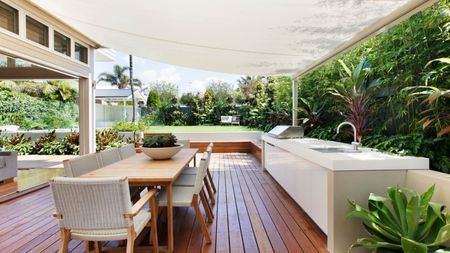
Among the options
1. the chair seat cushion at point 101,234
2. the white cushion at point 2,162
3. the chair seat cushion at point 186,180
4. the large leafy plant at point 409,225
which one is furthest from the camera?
the white cushion at point 2,162

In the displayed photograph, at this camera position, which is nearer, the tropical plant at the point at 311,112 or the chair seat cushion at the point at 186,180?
the chair seat cushion at the point at 186,180

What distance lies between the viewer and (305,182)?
3336 millimetres

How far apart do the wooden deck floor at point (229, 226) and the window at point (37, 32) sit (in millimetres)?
2565

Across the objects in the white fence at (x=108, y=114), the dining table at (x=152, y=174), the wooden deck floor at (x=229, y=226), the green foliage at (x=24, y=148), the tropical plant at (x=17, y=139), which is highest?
the white fence at (x=108, y=114)

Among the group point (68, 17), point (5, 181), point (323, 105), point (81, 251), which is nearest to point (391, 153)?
point (81, 251)

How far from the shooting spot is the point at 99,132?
8.96 metres

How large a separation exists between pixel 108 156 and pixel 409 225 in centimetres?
326

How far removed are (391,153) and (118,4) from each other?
3351 mm

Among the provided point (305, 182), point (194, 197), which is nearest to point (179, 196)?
point (194, 197)

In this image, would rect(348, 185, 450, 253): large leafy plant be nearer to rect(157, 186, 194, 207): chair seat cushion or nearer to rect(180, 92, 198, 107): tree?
rect(157, 186, 194, 207): chair seat cushion

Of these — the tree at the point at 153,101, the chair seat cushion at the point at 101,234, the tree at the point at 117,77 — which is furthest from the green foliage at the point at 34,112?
the tree at the point at 117,77

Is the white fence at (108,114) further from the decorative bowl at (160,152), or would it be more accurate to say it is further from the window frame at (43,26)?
the decorative bowl at (160,152)

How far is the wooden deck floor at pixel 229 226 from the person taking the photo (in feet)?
8.90

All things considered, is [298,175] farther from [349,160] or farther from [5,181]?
[5,181]
